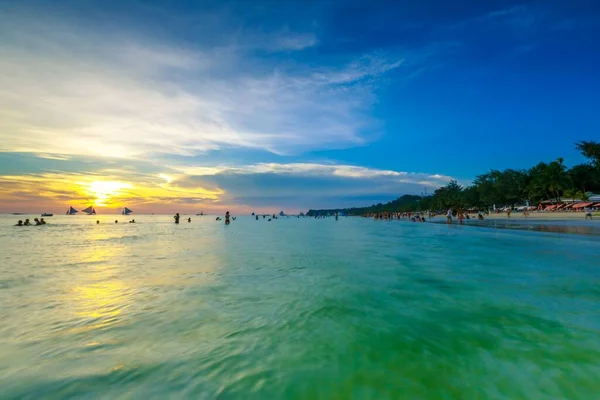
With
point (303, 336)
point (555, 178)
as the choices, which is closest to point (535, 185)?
point (555, 178)

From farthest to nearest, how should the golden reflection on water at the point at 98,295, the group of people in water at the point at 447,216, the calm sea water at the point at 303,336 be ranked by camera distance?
the group of people in water at the point at 447,216 < the golden reflection on water at the point at 98,295 < the calm sea water at the point at 303,336

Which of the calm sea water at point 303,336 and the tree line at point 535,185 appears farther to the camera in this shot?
the tree line at point 535,185

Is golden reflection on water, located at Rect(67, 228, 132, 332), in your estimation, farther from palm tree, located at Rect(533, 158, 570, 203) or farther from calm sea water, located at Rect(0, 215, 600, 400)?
palm tree, located at Rect(533, 158, 570, 203)

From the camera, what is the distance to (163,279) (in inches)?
415

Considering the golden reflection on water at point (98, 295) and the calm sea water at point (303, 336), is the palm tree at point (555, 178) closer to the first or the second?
the calm sea water at point (303, 336)

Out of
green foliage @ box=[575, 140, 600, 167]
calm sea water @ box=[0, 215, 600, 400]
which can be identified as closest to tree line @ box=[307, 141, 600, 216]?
green foliage @ box=[575, 140, 600, 167]

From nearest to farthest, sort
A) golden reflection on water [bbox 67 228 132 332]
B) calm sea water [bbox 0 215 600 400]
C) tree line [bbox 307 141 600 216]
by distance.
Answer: calm sea water [bbox 0 215 600 400] → golden reflection on water [bbox 67 228 132 332] → tree line [bbox 307 141 600 216]

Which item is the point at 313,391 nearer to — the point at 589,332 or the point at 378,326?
the point at 378,326

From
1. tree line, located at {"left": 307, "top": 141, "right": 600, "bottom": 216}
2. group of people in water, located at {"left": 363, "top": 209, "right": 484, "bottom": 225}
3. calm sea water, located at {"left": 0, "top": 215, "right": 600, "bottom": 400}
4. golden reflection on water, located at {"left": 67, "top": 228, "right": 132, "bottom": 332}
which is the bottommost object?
golden reflection on water, located at {"left": 67, "top": 228, "right": 132, "bottom": 332}

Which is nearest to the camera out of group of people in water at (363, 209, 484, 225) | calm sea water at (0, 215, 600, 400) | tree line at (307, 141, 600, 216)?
calm sea water at (0, 215, 600, 400)

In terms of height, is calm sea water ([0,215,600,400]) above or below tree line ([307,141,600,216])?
below

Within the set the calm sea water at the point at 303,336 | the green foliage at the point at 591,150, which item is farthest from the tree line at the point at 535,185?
the calm sea water at the point at 303,336

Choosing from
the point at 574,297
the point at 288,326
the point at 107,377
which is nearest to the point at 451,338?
the point at 288,326

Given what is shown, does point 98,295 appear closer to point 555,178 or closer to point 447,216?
point 447,216
